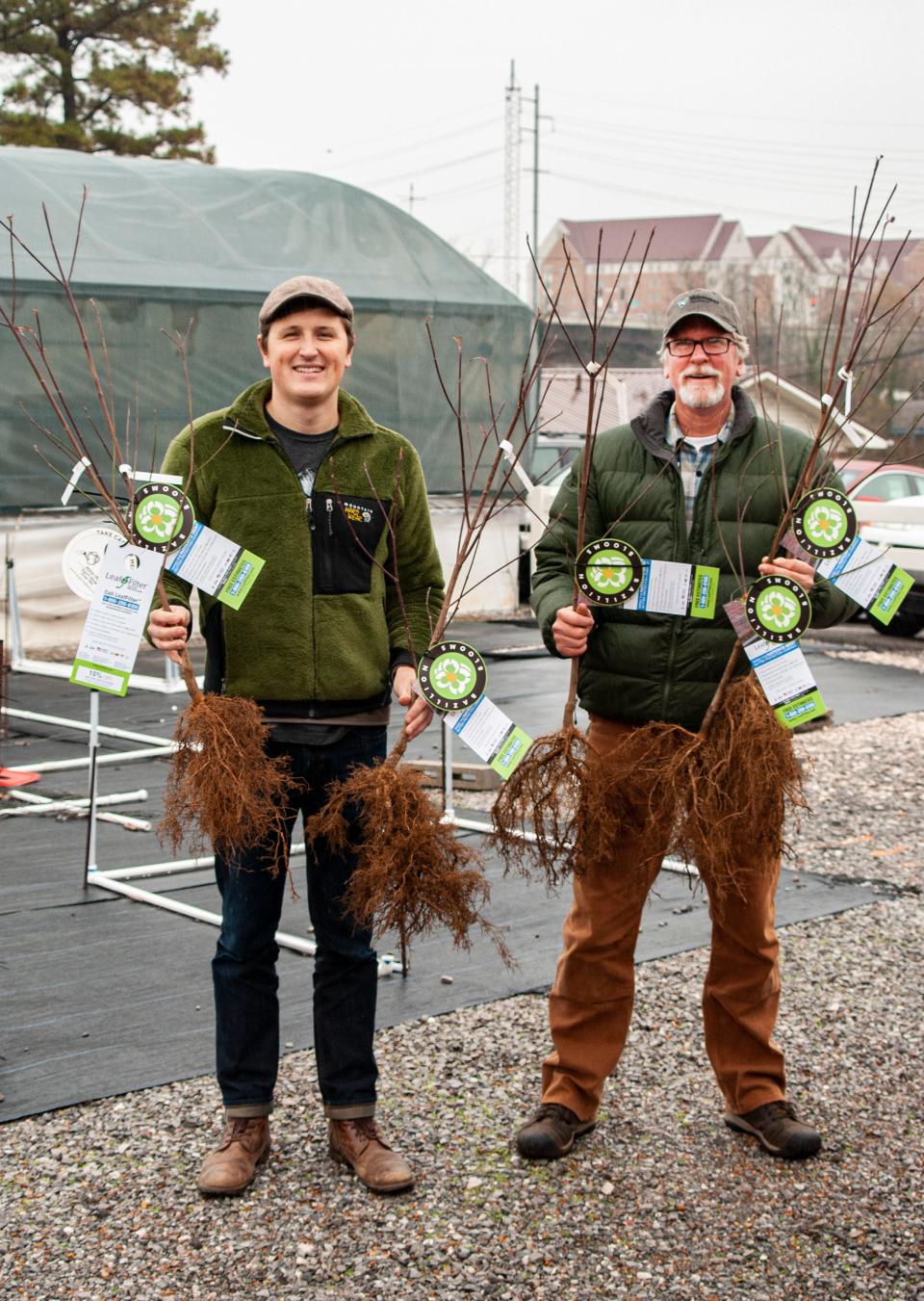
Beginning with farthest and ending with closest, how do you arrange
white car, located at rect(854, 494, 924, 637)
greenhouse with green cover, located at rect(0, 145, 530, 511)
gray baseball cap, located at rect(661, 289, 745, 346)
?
1. white car, located at rect(854, 494, 924, 637)
2. greenhouse with green cover, located at rect(0, 145, 530, 511)
3. gray baseball cap, located at rect(661, 289, 745, 346)

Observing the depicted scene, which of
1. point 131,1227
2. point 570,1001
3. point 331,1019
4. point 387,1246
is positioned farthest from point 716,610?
point 131,1227

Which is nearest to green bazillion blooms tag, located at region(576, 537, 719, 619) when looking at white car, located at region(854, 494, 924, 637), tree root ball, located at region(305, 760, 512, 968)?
tree root ball, located at region(305, 760, 512, 968)

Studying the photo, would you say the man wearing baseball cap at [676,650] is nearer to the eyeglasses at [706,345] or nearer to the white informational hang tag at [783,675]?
the eyeglasses at [706,345]

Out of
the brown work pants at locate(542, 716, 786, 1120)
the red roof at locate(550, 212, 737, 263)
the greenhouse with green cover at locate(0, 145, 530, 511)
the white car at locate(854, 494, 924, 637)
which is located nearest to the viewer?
the brown work pants at locate(542, 716, 786, 1120)

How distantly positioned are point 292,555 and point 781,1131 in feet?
4.83

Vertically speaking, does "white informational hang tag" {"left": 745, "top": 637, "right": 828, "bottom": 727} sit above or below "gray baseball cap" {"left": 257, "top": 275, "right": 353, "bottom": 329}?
below

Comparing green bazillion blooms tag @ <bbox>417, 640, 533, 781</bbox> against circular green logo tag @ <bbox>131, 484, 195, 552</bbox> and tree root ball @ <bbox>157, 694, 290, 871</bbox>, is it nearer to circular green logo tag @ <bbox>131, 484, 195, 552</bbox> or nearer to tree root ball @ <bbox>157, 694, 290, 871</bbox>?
tree root ball @ <bbox>157, 694, 290, 871</bbox>

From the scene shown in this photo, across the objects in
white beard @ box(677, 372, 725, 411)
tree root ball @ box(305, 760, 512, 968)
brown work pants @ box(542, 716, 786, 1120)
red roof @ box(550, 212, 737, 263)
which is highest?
red roof @ box(550, 212, 737, 263)

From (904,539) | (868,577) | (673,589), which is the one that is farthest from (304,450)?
(904,539)

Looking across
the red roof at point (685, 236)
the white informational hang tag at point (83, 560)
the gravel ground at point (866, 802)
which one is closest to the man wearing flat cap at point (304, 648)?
the gravel ground at point (866, 802)

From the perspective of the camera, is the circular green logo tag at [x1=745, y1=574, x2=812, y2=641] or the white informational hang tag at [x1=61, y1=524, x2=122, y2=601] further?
the white informational hang tag at [x1=61, y1=524, x2=122, y2=601]

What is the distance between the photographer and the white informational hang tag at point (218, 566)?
103 inches

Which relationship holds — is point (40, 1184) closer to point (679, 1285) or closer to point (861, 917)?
point (679, 1285)

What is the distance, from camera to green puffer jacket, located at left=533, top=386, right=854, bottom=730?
2.82m
